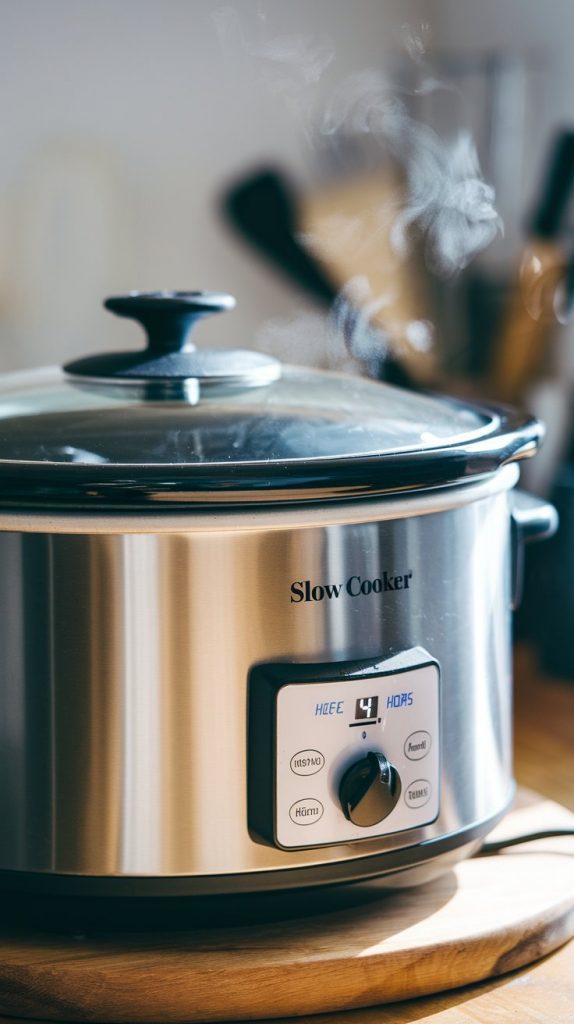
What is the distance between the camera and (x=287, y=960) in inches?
27.2

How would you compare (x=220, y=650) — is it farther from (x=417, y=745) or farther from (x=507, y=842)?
(x=507, y=842)

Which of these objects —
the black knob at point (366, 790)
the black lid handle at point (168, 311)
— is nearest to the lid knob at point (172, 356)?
the black lid handle at point (168, 311)

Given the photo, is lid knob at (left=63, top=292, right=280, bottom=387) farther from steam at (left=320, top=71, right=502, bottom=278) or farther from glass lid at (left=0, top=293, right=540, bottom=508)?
steam at (left=320, top=71, right=502, bottom=278)

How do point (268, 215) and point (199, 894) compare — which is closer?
point (199, 894)

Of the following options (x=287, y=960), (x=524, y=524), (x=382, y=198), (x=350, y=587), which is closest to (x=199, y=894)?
(x=287, y=960)

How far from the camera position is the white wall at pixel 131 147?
47.2 inches

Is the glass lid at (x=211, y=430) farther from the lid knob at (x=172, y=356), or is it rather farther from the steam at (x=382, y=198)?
the steam at (x=382, y=198)

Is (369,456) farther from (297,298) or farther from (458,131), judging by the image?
(458,131)

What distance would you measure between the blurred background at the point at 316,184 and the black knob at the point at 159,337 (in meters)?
0.44

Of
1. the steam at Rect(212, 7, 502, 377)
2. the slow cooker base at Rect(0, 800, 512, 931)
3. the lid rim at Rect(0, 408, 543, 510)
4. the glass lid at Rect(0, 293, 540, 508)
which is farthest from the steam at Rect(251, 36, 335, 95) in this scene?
the slow cooker base at Rect(0, 800, 512, 931)

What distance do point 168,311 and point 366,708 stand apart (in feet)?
0.96

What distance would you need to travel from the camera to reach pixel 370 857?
697mm

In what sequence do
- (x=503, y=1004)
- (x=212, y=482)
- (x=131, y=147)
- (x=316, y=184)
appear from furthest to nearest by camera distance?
(x=316, y=184), (x=131, y=147), (x=503, y=1004), (x=212, y=482)

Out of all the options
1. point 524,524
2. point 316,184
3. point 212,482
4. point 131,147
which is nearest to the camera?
point 212,482
